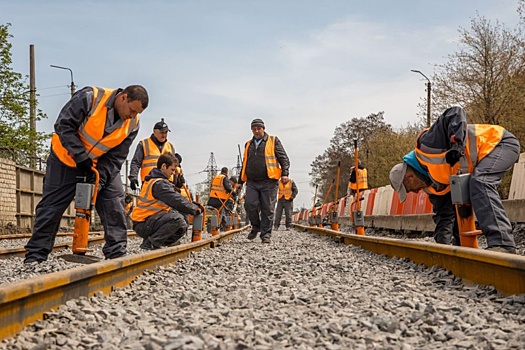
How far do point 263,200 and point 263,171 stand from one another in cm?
54

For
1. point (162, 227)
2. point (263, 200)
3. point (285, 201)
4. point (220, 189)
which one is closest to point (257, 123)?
point (263, 200)

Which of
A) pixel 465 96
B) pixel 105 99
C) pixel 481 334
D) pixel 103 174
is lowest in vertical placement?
pixel 481 334

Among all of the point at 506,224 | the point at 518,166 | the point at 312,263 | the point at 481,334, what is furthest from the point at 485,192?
the point at 518,166

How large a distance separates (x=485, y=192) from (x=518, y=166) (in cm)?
593

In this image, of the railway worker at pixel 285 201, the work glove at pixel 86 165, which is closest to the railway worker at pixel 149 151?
the work glove at pixel 86 165

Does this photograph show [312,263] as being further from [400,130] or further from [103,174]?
[400,130]

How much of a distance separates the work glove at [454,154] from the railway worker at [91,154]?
2.70m

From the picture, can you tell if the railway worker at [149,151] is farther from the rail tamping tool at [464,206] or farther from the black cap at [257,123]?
the rail tamping tool at [464,206]

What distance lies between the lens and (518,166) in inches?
419

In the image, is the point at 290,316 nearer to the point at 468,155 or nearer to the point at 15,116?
the point at 468,155

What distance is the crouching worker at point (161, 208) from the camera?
25.8 feet

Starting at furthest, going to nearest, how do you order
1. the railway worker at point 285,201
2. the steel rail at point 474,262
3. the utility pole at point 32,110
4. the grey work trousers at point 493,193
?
1. the utility pole at point 32,110
2. the railway worker at point 285,201
3. the grey work trousers at point 493,193
4. the steel rail at point 474,262

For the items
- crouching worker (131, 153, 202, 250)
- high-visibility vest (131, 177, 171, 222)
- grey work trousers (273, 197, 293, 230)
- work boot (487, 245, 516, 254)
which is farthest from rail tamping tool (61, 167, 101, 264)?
grey work trousers (273, 197, 293, 230)

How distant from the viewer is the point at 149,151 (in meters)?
10.3
